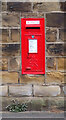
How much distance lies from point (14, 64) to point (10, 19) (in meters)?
1.07

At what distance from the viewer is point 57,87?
487 cm

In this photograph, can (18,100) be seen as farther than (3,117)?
Yes

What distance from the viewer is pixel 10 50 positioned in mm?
4824

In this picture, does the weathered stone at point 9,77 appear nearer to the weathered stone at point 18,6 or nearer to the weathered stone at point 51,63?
the weathered stone at point 51,63

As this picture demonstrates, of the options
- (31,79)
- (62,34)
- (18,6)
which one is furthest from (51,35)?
(31,79)

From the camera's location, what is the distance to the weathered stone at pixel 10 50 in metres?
4.80

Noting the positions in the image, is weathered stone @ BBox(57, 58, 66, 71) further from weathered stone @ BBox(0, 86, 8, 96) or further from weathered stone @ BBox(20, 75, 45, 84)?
weathered stone @ BBox(0, 86, 8, 96)

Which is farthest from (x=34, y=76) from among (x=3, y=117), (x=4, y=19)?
(x=4, y=19)

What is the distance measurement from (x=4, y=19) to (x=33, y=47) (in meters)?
0.95

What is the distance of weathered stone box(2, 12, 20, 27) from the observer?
4.72 meters

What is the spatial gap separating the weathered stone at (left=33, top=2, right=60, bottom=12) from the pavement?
7.93ft

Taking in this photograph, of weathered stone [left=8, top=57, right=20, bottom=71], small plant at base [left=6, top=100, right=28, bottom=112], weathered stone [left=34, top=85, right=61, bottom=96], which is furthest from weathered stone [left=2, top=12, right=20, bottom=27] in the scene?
small plant at base [left=6, top=100, right=28, bottom=112]

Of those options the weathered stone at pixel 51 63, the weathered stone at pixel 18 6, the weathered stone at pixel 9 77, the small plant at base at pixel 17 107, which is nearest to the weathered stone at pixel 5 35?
the weathered stone at pixel 18 6

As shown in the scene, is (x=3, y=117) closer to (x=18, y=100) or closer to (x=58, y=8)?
(x=18, y=100)
